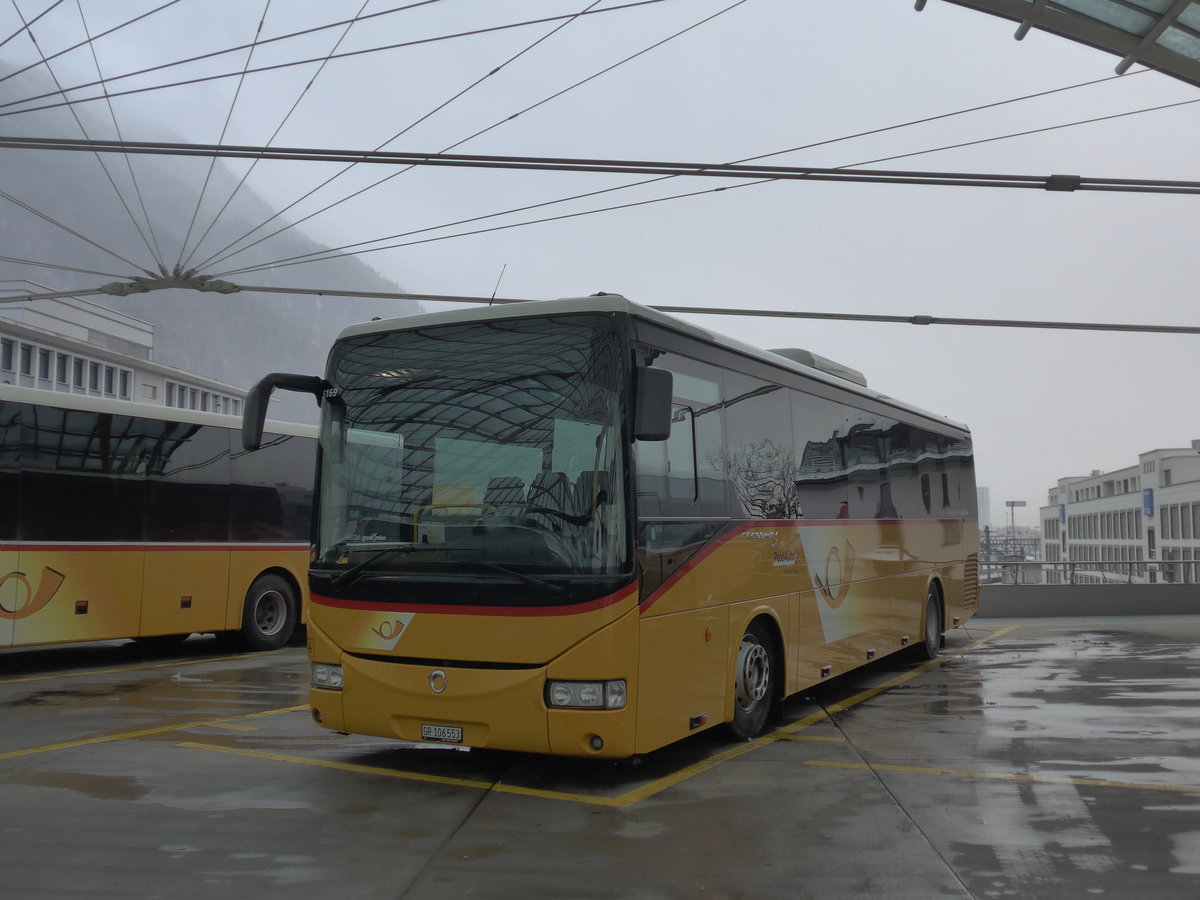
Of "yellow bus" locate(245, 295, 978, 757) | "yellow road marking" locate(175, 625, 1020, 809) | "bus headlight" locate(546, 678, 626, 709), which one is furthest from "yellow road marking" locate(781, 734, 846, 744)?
"bus headlight" locate(546, 678, 626, 709)

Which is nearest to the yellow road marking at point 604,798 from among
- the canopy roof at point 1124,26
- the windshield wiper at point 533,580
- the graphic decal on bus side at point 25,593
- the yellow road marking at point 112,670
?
the windshield wiper at point 533,580

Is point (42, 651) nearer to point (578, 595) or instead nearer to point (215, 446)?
point (215, 446)

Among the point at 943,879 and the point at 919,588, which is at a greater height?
the point at 919,588

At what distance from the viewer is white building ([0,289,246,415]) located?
76363 millimetres

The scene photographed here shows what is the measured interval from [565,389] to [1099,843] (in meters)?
3.92

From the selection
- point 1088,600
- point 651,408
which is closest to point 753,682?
point 651,408

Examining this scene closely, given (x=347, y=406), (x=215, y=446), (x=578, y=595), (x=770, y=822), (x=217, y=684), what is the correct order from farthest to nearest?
(x=215, y=446) → (x=217, y=684) → (x=347, y=406) → (x=578, y=595) → (x=770, y=822)

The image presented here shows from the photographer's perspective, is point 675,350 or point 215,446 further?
point 215,446

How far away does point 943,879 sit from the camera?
497cm

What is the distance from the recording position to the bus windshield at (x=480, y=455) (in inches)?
257

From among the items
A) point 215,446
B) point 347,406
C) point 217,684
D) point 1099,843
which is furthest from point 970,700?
point 215,446

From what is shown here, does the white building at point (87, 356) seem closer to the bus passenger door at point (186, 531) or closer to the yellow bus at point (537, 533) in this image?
the bus passenger door at point (186, 531)

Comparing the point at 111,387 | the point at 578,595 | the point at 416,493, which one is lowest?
the point at 578,595

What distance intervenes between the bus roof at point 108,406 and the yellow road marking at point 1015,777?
9.13m
